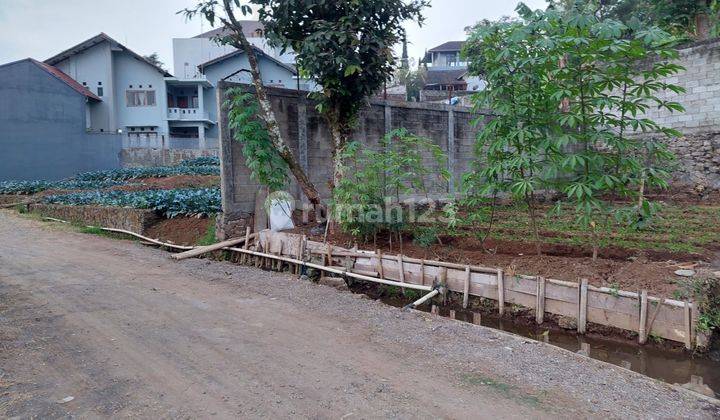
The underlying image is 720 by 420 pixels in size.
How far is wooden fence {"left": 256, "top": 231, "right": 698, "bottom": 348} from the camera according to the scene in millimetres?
4793

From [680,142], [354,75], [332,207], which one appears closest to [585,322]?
[332,207]

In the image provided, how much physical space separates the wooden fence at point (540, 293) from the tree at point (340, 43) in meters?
1.91

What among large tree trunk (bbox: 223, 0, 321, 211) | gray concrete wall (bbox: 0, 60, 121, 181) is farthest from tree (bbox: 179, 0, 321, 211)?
gray concrete wall (bbox: 0, 60, 121, 181)

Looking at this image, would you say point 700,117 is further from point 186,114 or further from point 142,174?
point 186,114

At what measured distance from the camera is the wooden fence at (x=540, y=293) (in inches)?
189

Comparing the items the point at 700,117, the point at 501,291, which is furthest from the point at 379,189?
the point at 700,117

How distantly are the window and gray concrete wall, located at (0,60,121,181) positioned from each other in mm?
4657

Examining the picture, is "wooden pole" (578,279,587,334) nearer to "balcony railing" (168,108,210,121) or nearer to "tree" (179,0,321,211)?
"tree" (179,0,321,211)

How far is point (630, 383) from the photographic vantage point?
389cm

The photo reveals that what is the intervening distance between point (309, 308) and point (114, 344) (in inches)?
87.2

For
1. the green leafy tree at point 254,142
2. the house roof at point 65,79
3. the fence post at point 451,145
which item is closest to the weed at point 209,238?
the green leafy tree at point 254,142

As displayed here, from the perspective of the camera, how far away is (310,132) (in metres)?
9.86

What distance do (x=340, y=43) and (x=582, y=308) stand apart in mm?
5512

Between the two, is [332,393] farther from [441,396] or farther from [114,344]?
[114,344]
